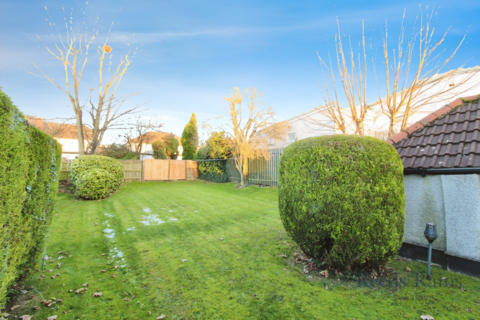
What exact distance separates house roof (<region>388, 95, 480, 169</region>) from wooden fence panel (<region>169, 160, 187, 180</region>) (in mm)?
18615

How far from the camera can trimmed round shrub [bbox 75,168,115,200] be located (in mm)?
10375

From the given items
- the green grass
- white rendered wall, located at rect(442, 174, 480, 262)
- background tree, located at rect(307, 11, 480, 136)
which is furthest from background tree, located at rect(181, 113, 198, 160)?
white rendered wall, located at rect(442, 174, 480, 262)

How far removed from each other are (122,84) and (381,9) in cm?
1587

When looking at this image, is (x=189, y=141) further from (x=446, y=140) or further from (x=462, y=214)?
(x=462, y=214)

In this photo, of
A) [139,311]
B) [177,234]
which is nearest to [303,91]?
[177,234]

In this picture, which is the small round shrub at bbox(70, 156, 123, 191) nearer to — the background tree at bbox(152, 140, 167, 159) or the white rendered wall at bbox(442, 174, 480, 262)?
the white rendered wall at bbox(442, 174, 480, 262)

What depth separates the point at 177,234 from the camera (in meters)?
6.08

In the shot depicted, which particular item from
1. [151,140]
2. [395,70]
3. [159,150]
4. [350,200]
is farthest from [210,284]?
[151,140]

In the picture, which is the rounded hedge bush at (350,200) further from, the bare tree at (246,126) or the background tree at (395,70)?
the bare tree at (246,126)

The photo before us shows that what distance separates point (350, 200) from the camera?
10.5 feet

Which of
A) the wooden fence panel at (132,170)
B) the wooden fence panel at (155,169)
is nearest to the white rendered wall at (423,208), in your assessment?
the wooden fence panel at (155,169)

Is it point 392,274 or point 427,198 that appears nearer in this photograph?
point 392,274

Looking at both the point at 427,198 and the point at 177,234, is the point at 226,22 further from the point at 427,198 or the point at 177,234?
the point at 427,198

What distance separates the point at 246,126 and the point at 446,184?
11878 mm
